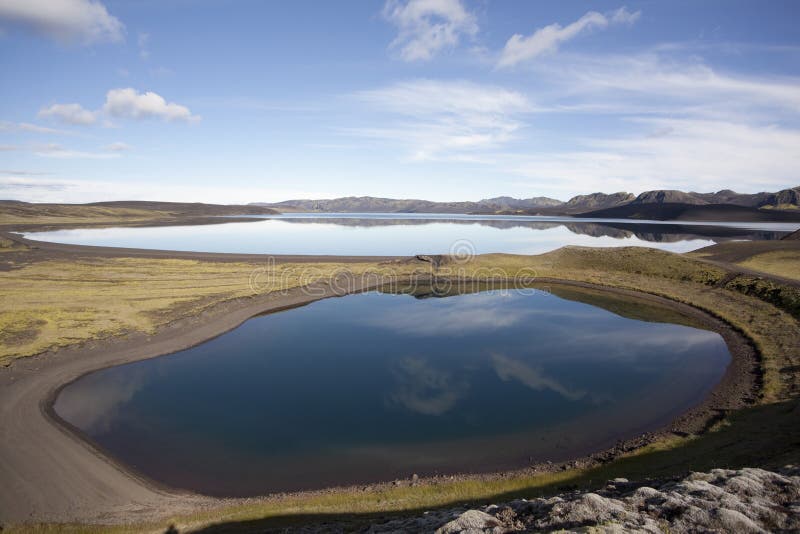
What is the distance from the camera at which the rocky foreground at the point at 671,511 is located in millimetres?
9648

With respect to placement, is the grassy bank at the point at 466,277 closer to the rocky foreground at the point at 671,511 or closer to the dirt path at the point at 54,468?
the dirt path at the point at 54,468

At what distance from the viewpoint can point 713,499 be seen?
35.5ft

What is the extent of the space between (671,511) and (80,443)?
2959 centimetres

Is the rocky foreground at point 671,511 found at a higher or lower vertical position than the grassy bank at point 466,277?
higher

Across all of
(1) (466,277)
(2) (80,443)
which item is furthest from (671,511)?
(1) (466,277)

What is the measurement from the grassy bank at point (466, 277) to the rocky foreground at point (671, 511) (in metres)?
5.18

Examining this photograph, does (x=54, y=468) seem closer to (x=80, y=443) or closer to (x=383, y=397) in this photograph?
(x=80, y=443)

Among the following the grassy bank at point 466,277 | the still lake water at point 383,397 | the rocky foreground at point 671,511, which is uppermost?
the rocky foreground at point 671,511

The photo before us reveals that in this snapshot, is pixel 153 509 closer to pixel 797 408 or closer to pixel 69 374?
pixel 69 374

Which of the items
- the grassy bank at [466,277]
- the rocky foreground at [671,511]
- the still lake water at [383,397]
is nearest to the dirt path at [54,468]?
the still lake water at [383,397]

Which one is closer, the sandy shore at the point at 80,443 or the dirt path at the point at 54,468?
the dirt path at the point at 54,468

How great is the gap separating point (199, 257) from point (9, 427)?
245 ft

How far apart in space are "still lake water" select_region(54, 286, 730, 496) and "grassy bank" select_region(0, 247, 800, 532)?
2.89m

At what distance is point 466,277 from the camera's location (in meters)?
78.9
